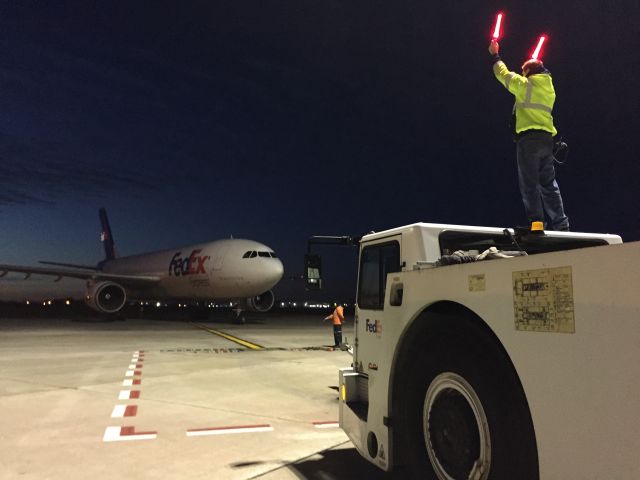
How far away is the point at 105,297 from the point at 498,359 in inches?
1176

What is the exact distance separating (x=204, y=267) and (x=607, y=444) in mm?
27004

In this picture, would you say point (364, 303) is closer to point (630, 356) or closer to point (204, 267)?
point (630, 356)

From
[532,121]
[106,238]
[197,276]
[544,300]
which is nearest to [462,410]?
[544,300]

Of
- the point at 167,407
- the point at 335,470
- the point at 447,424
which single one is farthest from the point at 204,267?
the point at 447,424

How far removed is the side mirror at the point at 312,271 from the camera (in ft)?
19.1

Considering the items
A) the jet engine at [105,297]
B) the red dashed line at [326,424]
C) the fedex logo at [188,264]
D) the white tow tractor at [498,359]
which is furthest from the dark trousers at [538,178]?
the jet engine at [105,297]

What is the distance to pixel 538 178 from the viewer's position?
5094 millimetres

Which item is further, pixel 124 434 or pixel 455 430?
pixel 124 434

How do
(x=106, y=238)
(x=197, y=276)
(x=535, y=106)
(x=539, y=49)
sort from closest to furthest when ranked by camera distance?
(x=539, y=49) → (x=535, y=106) → (x=197, y=276) → (x=106, y=238)

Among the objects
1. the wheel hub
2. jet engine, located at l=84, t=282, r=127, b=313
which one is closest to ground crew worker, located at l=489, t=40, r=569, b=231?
the wheel hub

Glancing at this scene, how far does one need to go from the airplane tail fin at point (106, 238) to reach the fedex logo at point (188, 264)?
20.3 metres

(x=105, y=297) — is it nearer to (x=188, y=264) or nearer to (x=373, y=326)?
(x=188, y=264)

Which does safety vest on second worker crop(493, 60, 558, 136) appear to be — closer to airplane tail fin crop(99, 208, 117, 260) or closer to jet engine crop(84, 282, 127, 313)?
jet engine crop(84, 282, 127, 313)

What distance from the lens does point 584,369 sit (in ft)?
7.50
